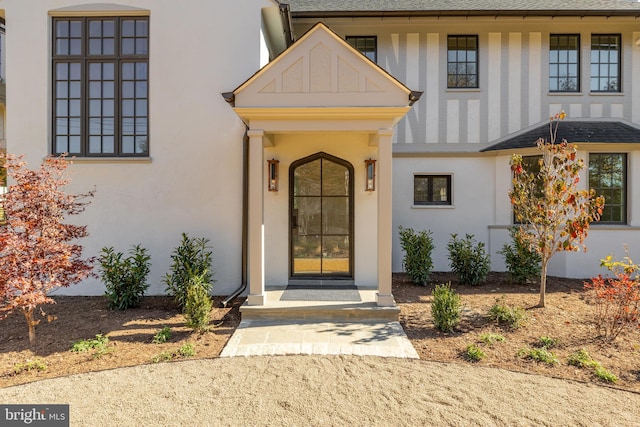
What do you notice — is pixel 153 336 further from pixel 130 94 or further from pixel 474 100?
pixel 474 100

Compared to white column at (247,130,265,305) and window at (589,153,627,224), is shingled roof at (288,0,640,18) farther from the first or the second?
white column at (247,130,265,305)

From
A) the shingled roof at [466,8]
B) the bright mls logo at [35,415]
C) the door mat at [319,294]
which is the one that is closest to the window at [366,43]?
the shingled roof at [466,8]

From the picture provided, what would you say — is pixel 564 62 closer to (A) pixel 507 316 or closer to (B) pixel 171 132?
(A) pixel 507 316

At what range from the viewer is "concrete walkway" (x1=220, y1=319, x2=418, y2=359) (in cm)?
473

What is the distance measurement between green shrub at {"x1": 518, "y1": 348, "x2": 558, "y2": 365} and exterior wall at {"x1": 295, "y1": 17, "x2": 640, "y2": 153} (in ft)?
21.2

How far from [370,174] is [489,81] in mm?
5496

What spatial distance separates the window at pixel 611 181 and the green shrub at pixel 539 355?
6905 mm

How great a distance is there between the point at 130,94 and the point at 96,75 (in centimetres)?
85

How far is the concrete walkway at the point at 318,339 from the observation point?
4730 millimetres

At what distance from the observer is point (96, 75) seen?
775 cm

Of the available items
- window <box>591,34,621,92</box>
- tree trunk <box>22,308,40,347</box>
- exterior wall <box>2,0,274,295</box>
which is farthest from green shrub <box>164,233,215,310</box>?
window <box>591,34,621,92</box>

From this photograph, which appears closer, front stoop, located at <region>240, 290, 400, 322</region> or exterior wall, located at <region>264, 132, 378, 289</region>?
front stoop, located at <region>240, 290, 400, 322</region>

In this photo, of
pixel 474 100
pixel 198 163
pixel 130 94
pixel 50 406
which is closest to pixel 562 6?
pixel 474 100

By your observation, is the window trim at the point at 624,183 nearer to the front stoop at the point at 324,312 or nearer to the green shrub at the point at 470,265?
the green shrub at the point at 470,265
